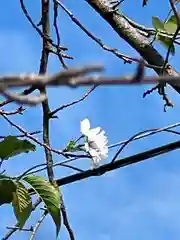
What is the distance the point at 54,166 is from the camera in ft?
2.93

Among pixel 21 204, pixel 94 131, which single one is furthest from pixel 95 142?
pixel 21 204

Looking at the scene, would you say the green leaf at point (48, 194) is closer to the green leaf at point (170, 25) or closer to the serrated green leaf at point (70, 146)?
the serrated green leaf at point (70, 146)

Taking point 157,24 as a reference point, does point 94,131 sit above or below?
below

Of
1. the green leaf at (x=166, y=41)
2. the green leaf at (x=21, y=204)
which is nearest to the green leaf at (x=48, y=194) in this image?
the green leaf at (x=21, y=204)

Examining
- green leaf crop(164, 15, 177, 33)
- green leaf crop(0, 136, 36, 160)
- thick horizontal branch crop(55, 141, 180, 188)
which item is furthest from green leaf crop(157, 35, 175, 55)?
green leaf crop(0, 136, 36, 160)

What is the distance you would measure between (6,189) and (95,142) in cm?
16

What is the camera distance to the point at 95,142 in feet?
2.74

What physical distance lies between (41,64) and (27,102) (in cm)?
80

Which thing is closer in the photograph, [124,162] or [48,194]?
[48,194]

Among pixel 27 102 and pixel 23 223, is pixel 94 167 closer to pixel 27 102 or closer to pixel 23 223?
pixel 23 223

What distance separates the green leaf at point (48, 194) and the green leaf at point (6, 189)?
0.04 meters

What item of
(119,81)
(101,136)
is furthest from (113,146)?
(119,81)

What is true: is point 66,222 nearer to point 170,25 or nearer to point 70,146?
point 70,146

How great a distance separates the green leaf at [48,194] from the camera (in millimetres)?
765
